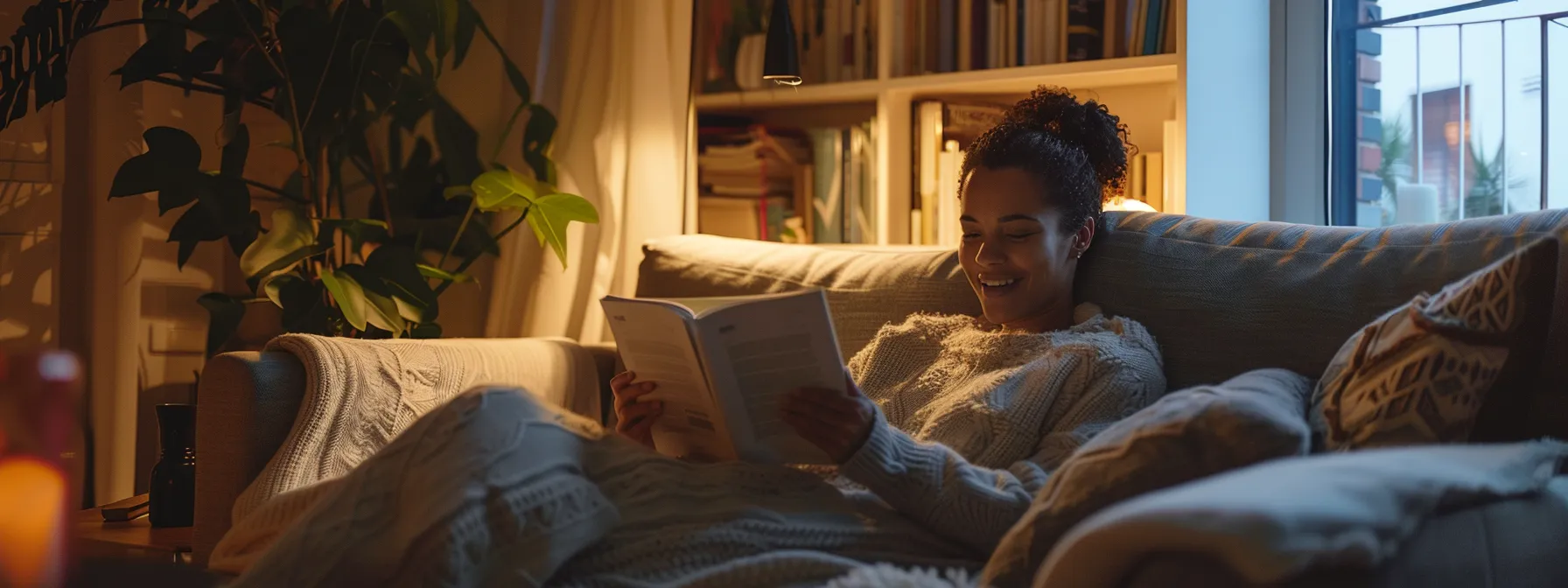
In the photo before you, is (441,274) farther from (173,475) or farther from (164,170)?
(173,475)

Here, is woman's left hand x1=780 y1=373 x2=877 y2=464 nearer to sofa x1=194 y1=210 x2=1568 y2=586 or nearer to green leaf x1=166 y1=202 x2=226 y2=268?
sofa x1=194 y1=210 x2=1568 y2=586

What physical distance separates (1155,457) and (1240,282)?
701 millimetres

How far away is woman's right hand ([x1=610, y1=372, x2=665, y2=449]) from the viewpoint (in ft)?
5.07

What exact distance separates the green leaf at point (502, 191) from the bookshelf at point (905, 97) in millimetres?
434

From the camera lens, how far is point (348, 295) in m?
2.36

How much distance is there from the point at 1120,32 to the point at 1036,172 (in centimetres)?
82

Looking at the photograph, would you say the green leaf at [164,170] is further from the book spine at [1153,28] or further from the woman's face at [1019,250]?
the book spine at [1153,28]

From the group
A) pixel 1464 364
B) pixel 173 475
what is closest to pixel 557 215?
pixel 173 475

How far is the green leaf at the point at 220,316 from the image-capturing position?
255 centimetres

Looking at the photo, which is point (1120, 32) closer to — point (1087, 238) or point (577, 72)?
point (1087, 238)

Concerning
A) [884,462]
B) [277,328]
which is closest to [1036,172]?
[884,462]

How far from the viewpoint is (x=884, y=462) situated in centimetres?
133

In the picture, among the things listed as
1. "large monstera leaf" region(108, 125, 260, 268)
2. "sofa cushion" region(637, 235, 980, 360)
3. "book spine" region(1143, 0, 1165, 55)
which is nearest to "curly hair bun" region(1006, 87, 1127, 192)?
"sofa cushion" region(637, 235, 980, 360)

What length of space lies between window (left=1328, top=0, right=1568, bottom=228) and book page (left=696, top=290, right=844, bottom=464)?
1.45m
